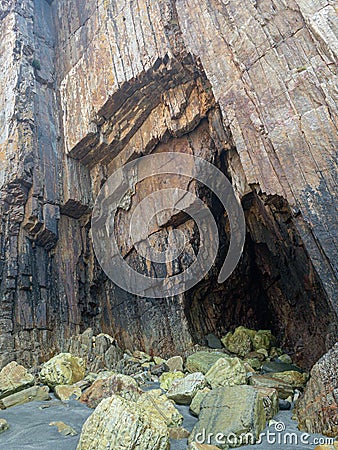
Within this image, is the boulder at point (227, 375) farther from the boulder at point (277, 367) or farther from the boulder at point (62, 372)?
the boulder at point (62, 372)

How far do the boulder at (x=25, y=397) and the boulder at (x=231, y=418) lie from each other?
313cm

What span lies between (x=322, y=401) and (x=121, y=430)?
2.96 metres

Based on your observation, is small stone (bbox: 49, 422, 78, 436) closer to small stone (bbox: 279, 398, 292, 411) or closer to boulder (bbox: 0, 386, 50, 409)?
boulder (bbox: 0, 386, 50, 409)

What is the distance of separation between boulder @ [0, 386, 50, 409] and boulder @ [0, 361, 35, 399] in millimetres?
226

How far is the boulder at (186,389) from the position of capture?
650 centimetres

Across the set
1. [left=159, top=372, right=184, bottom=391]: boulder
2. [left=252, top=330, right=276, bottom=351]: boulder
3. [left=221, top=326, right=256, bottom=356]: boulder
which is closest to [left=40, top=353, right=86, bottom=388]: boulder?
[left=159, top=372, right=184, bottom=391]: boulder

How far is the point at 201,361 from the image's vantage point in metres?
8.91

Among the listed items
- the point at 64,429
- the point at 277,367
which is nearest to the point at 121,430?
the point at 64,429

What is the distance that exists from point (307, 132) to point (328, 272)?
265 cm

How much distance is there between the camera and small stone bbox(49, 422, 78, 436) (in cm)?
510

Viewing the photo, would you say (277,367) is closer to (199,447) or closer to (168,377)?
(168,377)

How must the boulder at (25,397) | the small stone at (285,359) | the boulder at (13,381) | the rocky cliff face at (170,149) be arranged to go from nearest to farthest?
the boulder at (25,397) → the boulder at (13,381) → the rocky cliff face at (170,149) → the small stone at (285,359)

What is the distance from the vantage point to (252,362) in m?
9.60

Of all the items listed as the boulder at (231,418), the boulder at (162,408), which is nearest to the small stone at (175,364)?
the boulder at (162,408)
